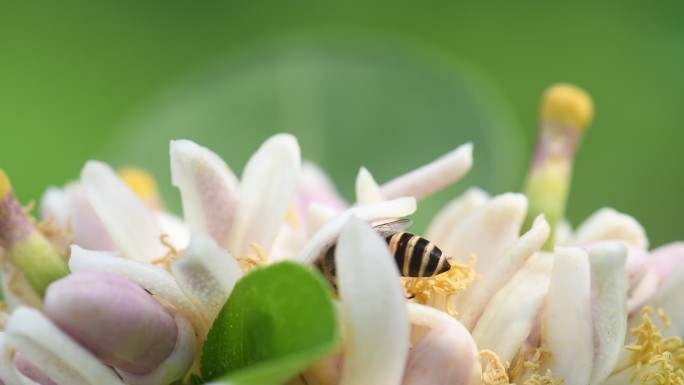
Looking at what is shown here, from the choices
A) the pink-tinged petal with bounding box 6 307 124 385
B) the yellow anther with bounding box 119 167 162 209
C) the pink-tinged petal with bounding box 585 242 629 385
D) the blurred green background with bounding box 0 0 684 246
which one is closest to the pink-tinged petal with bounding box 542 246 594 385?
the pink-tinged petal with bounding box 585 242 629 385

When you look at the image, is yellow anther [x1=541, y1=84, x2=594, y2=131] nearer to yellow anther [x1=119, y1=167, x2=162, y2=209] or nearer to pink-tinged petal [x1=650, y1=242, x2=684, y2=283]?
pink-tinged petal [x1=650, y1=242, x2=684, y2=283]

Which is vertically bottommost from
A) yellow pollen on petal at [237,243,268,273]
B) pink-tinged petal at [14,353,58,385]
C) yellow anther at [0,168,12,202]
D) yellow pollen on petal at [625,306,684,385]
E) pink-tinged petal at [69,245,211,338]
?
yellow pollen on petal at [625,306,684,385]

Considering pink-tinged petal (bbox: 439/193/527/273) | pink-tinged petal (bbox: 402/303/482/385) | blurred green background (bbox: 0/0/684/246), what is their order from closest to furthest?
pink-tinged petal (bbox: 402/303/482/385), pink-tinged petal (bbox: 439/193/527/273), blurred green background (bbox: 0/0/684/246)

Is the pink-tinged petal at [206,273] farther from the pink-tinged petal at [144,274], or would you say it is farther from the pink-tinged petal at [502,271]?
the pink-tinged petal at [502,271]

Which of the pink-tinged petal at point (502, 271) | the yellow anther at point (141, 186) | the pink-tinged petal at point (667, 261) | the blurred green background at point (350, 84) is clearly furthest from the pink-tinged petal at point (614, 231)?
the blurred green background at point (350, 84)

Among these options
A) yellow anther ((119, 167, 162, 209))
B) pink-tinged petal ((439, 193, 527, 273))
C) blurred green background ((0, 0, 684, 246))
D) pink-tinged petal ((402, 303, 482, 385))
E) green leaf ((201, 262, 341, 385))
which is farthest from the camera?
blurred green background ((0, 0, 684, 246))

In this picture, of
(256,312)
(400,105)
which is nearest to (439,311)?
(256,312)

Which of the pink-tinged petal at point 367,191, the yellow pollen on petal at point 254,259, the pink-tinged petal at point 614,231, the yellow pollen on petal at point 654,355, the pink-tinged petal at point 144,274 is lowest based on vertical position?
the yellow pollen on petal at point 654,355
